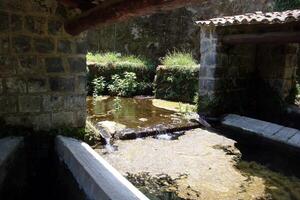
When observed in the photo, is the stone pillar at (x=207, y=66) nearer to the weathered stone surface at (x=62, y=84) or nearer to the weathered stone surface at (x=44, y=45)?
the weathered stone surface at (x=62, y=84)

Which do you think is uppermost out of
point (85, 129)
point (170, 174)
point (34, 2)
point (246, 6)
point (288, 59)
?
point (246, 6)

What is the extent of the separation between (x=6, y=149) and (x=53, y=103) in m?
0.97

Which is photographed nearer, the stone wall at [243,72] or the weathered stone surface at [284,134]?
the weathered stone surface at [284,134]

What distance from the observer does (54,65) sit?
459cm

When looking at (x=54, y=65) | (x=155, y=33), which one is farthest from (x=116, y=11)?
(x=155, y=33)

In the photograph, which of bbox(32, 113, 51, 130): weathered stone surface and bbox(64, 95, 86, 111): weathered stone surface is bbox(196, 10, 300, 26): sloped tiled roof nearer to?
bbox(64, 95, 86, 111): weathered stone surface

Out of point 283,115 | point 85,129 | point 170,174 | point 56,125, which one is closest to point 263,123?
point 283,115

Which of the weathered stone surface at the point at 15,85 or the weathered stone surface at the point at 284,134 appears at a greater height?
the weathered stone surface at the point at 15,85

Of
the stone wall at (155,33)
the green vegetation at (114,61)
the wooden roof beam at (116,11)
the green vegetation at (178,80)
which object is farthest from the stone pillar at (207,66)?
the stone wall at (155,33)

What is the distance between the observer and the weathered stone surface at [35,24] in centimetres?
436

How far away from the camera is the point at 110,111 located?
27.9ft

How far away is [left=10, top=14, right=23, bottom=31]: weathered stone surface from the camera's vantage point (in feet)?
14.0

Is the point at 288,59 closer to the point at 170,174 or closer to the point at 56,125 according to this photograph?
the point at 170,174

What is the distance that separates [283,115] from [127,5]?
6351 millimetres
